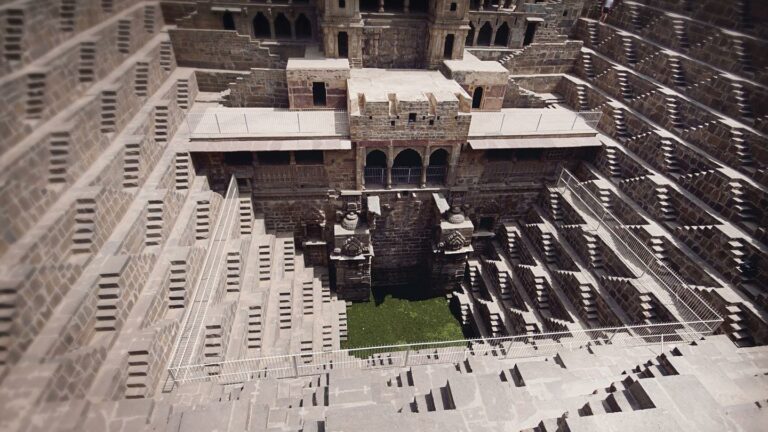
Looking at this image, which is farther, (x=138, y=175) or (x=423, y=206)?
(x=423, y=206)

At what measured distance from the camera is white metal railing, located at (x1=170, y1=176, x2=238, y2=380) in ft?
36.5

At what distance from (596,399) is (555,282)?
7414 mm

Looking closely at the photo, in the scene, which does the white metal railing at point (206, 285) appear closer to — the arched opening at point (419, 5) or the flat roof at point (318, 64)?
the flat roof at point (318, 64)

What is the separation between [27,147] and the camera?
10383 millimetres

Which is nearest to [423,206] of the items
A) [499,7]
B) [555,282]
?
[555,282]

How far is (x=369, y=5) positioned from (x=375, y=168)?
9.66 m

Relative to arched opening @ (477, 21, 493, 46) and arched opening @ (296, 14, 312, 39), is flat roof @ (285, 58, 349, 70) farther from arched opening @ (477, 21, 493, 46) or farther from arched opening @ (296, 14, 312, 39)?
arched opening @ (477, 21, 493, 46)

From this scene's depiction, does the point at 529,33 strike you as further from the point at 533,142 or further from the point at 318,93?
the point at 318,93

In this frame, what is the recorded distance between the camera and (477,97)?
20.2m

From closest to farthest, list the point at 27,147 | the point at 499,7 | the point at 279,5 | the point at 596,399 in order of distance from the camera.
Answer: the point at 596,399 → the point at 27,147 → the point at 279,5 → the point at 499,7

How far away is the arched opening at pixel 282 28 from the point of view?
857 inches

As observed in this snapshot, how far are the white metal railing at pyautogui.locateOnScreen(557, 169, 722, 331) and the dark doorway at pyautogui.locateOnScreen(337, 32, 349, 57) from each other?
12.4 m

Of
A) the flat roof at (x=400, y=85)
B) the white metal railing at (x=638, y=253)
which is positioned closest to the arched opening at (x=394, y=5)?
the flat roof at (x=400, y=85)

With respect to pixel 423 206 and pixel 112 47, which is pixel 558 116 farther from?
pixel 112 47
